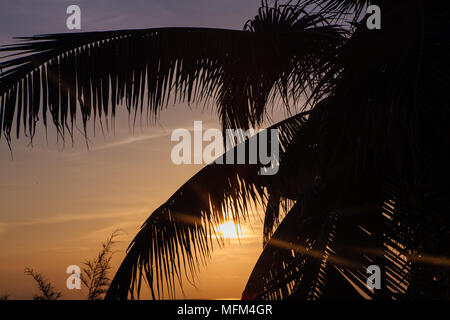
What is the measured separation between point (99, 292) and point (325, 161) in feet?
19.9

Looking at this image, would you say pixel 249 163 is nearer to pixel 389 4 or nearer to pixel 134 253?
pixel 134 253

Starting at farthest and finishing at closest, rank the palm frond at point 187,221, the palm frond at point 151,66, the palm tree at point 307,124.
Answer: the palm frond at point 187,221 < the palm frond at point 151,66 < the palm tree at point 307,124

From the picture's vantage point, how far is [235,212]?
Result: 4695mm

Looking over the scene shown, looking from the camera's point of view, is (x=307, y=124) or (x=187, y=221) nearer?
(x=307, y=124)

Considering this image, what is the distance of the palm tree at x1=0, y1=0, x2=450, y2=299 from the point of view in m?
2.17

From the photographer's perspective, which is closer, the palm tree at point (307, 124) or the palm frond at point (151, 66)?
the palm tree at point (307, 124)

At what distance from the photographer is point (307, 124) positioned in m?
2.98

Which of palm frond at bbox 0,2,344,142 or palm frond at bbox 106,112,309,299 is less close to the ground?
palm frond at bbox 0,2,344,142

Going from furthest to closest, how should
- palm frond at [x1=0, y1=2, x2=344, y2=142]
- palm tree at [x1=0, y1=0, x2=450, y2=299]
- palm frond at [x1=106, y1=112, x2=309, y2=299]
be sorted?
palm frond at [x1=106, y1=112, x2=309, y2=299] < palm frond at [x1=0, y1=2, x2=344, y2=142] < palm tree at [x1=0, y1=0, x2=450, y2=299]

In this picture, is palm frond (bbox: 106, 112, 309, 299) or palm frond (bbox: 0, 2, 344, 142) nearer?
palm frond (bbox: 0, 2, 344, 142)

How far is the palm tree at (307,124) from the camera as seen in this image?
2172 mm

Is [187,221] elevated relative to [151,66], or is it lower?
lower

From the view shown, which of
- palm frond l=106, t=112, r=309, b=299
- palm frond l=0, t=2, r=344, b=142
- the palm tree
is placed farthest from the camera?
palm frond l=106, t=112, r=309, b=299
